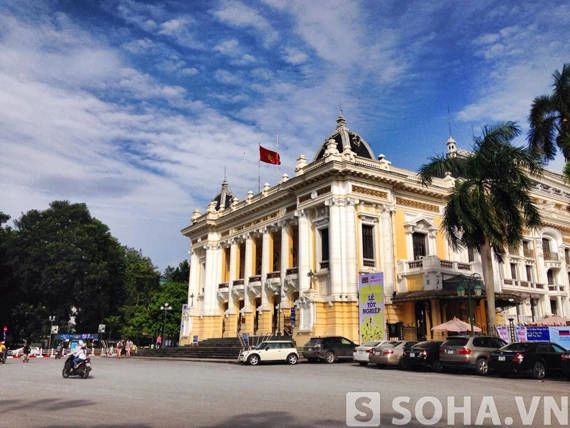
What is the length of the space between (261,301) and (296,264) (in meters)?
4.76

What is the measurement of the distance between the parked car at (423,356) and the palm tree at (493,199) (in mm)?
3881

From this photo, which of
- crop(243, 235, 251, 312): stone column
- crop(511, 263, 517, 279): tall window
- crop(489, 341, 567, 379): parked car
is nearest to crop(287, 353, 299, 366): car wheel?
crop(489, 341, 567, 379): parked car

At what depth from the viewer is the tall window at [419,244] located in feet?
124

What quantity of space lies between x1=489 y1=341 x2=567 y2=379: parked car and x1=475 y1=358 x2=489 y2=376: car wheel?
0.74 m

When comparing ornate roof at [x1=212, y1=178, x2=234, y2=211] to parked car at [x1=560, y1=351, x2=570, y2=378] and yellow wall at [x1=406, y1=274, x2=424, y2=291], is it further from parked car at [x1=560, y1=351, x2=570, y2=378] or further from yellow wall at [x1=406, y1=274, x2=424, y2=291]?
parked car at [x1=560, y1=351, x2=570, y2=378]

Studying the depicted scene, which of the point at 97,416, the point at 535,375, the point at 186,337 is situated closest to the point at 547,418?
the point at 97,416

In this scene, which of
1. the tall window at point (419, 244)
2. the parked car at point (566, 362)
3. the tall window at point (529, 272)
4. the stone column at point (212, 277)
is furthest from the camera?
the stone column at point (212, 277)

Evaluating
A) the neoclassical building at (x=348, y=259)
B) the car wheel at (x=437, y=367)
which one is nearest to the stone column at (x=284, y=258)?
the neoclassical building at (x=348, y=259)

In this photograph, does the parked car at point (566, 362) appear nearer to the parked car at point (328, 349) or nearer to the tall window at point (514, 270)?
the parked car at point (328, 349)

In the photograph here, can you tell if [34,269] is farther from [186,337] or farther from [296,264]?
[296,264]

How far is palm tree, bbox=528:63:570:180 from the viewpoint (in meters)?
24.9

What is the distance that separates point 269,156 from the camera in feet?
139

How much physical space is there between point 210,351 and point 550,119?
2727cm

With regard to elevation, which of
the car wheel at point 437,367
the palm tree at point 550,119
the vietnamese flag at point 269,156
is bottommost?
the car wheel at point 437,367
